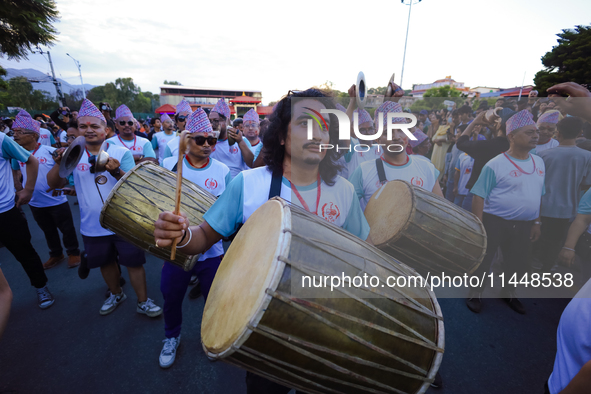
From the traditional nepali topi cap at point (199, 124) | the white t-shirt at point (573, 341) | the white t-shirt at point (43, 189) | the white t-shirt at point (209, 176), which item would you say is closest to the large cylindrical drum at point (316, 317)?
the white t-shirt at point (573, 341)

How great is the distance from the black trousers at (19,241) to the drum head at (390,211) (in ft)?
12.6

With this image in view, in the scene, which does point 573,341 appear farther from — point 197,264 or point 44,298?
point 44,298

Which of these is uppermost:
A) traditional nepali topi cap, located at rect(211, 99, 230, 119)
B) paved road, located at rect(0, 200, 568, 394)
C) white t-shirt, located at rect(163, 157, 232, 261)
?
traditional nepali topi cap, located at rect(211, 99, 230, 119)

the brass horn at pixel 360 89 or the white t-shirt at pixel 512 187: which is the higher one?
the brass horn at pixel 360 89

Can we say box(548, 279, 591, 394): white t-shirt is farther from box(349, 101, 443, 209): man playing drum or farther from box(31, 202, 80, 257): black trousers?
box(31, 202, 80, 257): black trousers

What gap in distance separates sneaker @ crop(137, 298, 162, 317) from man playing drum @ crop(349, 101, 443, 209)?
2610mm

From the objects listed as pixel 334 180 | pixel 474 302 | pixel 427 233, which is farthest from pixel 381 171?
pixel 474 302

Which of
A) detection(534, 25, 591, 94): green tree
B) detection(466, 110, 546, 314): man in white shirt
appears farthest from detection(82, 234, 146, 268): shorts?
detection(534, 25, 591, 94): green tree

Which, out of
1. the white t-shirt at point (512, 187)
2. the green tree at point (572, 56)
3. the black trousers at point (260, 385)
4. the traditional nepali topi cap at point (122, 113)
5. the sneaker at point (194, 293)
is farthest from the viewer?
the green tree at point (572, 56)

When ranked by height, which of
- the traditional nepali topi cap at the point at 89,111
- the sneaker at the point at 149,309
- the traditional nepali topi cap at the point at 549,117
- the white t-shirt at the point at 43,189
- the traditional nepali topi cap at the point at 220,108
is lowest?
the sneaker at the point at 149,309

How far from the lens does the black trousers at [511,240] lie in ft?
9.53

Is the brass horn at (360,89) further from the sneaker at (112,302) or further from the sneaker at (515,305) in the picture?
the sneaker at (112,302)

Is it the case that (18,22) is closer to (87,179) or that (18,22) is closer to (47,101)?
(87,179)

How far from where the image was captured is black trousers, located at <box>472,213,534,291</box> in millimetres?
2906
